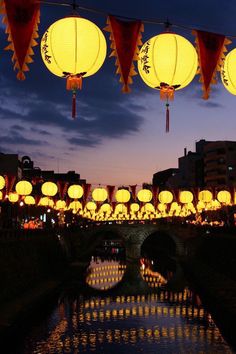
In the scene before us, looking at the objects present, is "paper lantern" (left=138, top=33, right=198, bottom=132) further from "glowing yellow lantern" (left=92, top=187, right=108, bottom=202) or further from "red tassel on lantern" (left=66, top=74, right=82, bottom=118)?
"glowing yellow lantern" (left=92, top=187, right=108, bottom=202)

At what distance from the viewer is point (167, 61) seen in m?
10.6

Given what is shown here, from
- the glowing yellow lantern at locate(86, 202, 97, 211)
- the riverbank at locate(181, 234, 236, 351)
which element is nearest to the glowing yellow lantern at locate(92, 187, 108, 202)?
the riverbank at locate(181, 234, 236, 351)

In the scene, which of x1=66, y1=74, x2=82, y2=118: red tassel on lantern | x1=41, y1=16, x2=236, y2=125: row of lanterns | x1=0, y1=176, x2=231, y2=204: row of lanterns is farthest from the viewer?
x1=0, y1=176, x2=231, y2=204: row of lanterns

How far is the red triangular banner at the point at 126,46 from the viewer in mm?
10820

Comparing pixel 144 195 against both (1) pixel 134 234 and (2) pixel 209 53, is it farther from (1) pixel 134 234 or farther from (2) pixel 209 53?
(1) pixel 134 234

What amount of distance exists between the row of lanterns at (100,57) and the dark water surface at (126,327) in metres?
13.4

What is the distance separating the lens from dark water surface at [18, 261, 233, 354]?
21.5 m

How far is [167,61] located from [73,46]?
2058 millimetres

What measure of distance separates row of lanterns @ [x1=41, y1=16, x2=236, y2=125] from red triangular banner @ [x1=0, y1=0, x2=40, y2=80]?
347 mm

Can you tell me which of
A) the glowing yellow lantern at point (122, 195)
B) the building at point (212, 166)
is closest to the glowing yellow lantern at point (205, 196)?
the glowing yellow lantern at point (122, 195)

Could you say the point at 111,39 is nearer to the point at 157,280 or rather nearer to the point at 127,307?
the point at 127,307

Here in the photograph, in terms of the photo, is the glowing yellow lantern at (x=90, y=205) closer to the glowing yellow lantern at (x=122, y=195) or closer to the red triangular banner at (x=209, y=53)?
the glowing yellow lantern at (x=122, y=195)

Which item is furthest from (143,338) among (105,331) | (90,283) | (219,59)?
(90,283)

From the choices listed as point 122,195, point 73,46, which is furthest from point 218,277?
point 73,46
